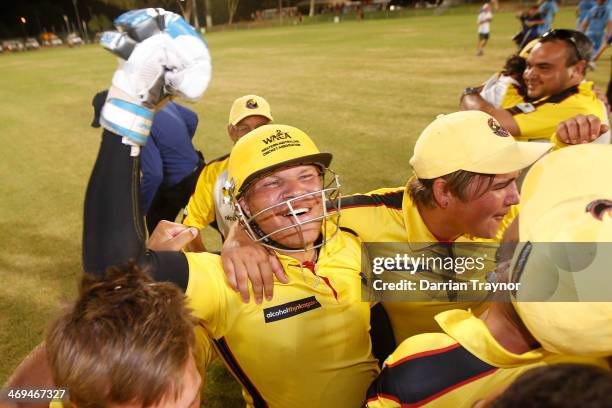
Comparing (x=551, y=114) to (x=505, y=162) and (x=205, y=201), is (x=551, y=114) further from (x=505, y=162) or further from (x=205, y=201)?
(x=205, y=201)

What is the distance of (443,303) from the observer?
2.50 metres

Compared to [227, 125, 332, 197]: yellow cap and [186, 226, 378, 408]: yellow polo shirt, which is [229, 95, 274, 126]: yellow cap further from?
[186, 226, 378, 408]: yellow polo shirt

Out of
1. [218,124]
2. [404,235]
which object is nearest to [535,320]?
[404,235]

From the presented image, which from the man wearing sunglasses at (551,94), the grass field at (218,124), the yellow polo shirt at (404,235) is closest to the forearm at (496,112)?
the man wearing sunglasses at (551,94)

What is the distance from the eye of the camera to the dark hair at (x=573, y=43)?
12.5 ft

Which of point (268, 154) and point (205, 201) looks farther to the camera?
point (205, 201)

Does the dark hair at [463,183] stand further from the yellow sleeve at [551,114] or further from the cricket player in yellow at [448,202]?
the yellow sleeve at [551,114]

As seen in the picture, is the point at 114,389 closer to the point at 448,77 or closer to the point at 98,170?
the point at 98,170

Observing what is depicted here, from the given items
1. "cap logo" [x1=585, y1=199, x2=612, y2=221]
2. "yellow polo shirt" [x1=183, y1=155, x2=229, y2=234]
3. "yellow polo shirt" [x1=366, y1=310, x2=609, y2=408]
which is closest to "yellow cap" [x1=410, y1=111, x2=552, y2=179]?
"yellow polo shirt" [x1=366, y1=310, x2=609, y2=408]

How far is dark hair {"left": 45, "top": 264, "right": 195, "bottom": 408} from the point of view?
122 centimetres

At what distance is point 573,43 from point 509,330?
3565 millimetres

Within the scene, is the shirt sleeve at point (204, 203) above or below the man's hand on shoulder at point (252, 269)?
below

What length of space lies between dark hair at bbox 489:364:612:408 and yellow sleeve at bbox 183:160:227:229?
3.03m

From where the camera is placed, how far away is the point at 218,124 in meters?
11.3
